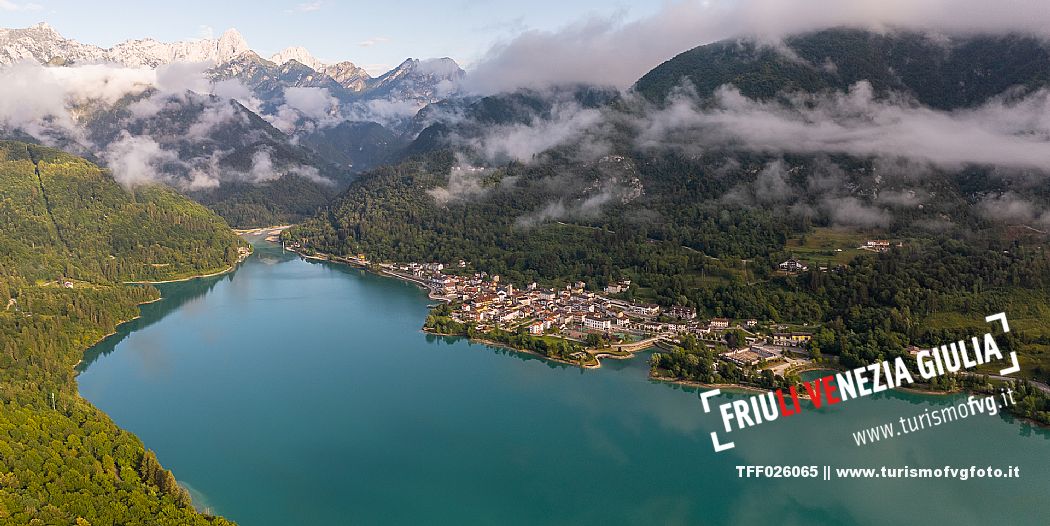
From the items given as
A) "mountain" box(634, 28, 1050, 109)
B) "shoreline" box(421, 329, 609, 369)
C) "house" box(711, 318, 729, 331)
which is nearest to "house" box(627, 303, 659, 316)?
"house" box(711, 318, 729, 331)

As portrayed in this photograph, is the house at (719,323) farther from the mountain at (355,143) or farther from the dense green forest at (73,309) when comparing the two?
the mountain at (355,143)

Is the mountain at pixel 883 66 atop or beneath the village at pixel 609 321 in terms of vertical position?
atop

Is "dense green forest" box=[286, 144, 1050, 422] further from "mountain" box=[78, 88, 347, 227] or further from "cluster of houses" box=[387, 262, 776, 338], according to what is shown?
"mountain" box=[78, 88, 347, 227]

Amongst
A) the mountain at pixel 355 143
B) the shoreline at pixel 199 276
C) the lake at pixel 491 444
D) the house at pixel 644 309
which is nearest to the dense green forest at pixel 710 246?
the house at pixel 644 309

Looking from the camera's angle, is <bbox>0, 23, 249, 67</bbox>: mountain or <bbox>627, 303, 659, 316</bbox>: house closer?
<bbox>627, 303, 659, 316</bbox>: house

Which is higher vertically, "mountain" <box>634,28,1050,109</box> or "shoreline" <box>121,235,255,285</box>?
"mountain" <box>634,28,1050,109</box>

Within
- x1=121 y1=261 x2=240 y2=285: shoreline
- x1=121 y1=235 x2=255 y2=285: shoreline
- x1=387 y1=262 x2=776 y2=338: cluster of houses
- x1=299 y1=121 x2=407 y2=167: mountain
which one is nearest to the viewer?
x1=387 y1=262 x2=776 y2=338: cluster of houses

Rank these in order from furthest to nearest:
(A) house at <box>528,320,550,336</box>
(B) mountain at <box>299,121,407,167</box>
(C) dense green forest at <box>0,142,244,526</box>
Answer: (B) mountain at <box>299,121,407,167</box>
(A) house at <box>528,320,550,336</box>
(C) dense green forest at <box>0,142,244,526</box>
